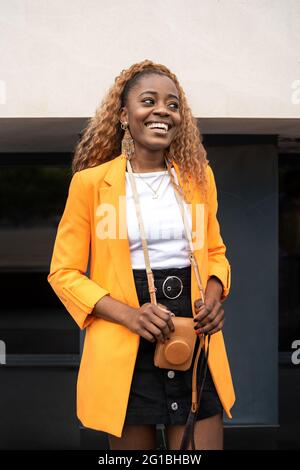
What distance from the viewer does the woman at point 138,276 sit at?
2.48 m

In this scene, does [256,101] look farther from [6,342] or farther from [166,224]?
[6,342]

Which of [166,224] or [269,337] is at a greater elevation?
[166,224]

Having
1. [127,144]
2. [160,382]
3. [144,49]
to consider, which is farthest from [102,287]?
[144,49]

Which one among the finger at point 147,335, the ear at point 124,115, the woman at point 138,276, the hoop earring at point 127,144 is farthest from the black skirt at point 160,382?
the ear at point 124,115

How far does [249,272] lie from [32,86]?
2.02m

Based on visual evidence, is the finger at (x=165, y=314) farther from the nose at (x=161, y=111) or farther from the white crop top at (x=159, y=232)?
the nose at (x=161, y=111)

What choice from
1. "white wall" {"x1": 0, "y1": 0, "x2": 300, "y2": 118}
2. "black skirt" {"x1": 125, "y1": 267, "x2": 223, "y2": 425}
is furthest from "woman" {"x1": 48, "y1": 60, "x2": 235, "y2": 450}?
"white wall" {"x1": 0, "y1": 0, "x2": 300, "y2": 118}

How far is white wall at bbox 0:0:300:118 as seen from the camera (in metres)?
3.69

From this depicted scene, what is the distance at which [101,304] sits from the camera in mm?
2484

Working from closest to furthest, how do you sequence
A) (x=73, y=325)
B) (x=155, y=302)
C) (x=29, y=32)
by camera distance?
(x=155, y=302), (x=29, y=32), (x=73, y=325)

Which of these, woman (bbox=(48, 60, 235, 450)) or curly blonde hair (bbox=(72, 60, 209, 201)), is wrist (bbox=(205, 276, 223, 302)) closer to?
woman (bbox=(48, 60, 235, 450))
